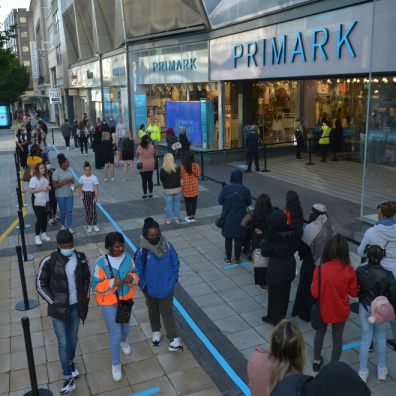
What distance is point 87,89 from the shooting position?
40.8 meters

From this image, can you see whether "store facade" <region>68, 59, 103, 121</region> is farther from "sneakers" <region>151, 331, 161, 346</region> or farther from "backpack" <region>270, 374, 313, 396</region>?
"backpack" <region>270, 374, 313, 396</region>

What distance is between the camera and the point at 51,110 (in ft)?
217

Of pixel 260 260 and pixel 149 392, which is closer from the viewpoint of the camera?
pixel 149 392

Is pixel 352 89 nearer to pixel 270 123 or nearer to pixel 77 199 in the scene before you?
pixel 270 123

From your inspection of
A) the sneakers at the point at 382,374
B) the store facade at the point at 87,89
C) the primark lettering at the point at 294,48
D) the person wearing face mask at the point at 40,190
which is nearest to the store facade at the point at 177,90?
the primark lettering at the point at 294,48

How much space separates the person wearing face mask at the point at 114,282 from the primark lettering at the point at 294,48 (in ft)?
31.7

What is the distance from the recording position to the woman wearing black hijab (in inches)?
225

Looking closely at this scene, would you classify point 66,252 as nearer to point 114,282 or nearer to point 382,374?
point 114,282

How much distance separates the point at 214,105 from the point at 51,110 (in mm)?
51117

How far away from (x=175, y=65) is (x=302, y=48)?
9481mm

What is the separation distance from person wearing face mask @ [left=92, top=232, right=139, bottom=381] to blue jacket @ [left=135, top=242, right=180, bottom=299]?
0.81 feet

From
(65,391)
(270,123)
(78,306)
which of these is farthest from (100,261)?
(270,123)

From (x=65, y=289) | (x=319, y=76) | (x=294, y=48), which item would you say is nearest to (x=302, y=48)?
(x=294, y=48)

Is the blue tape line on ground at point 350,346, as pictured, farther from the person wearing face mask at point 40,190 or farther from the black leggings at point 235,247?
the person wearing face mask at point 40,190
